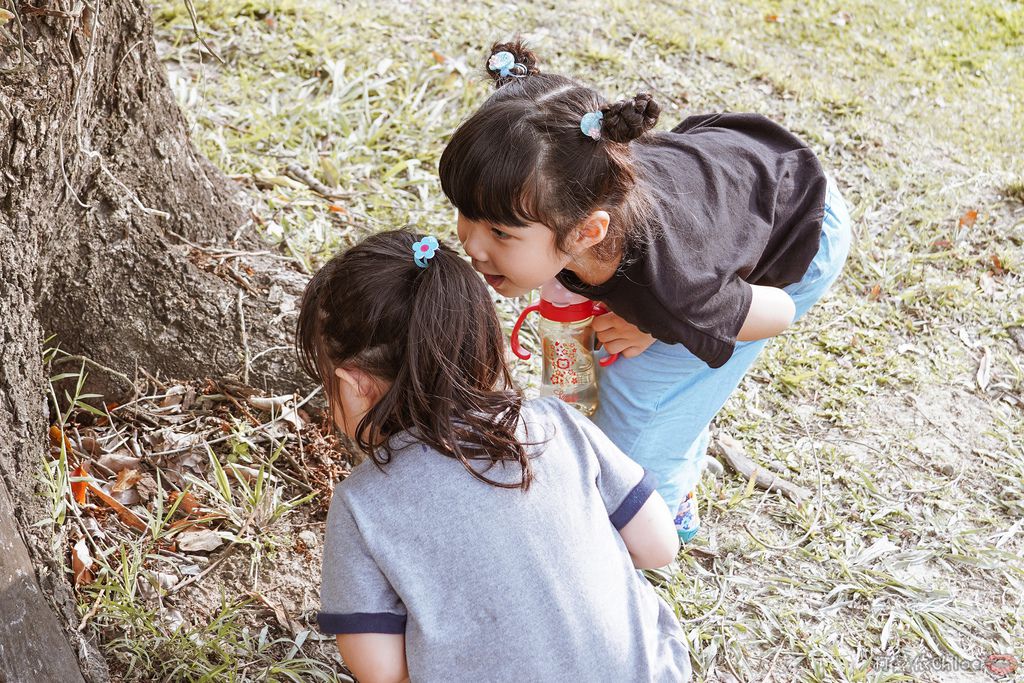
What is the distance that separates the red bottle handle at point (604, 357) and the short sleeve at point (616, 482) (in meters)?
0.59

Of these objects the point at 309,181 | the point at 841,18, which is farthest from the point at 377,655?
the point at 841,18

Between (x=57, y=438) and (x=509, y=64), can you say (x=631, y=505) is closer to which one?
(x=509, y=64)

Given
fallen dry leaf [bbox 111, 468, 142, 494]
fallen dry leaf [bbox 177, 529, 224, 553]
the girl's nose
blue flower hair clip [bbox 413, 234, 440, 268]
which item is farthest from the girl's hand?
fallen dry leaf [bbox 111, 468, 142, 494]

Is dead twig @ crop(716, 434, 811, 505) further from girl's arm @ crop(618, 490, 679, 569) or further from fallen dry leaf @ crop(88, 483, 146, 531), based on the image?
fallen dry leaf @ crop(88, 483, 146, 531)

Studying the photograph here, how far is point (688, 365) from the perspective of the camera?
92.0 inches

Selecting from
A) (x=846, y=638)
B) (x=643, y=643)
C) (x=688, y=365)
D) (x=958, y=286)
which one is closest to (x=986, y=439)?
(x=958, y=286)

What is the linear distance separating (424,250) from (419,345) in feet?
0.53

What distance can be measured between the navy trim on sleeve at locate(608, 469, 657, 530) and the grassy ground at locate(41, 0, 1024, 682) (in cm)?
73

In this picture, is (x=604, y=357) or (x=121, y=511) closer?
(x=121, y=511)

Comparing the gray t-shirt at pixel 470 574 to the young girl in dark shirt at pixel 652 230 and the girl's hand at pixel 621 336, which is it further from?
the girl's hand at pixel 621 336

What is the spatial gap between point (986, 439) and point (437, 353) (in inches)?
85.9

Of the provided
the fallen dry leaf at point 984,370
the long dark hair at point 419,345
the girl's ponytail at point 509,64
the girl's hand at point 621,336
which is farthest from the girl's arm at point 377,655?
the fallen dry leaf at point 984,370

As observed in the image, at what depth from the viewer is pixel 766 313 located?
212cm

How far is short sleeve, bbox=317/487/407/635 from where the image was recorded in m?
1.59
